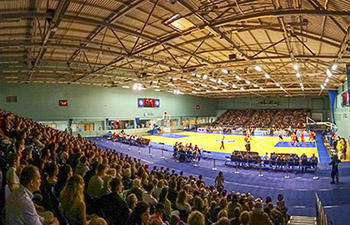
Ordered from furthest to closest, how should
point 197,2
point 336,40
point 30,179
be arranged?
point 336,40 < point 197,2 < point 30,179

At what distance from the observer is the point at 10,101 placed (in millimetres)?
27266

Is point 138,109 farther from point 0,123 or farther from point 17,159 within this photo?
point 17,159

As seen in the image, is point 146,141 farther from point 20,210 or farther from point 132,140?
point 20,210

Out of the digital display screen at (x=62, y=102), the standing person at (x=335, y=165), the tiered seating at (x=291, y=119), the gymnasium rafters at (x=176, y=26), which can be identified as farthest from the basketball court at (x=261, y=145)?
the digital display screen at (x=62, y=102)

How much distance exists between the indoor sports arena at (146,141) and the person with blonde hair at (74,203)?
0.05 ft

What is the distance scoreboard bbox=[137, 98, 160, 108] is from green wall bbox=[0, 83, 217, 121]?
634 mm

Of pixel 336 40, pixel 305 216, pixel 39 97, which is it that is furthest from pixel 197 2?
pixel 39 97

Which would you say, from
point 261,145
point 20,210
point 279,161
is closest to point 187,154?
point 279,161

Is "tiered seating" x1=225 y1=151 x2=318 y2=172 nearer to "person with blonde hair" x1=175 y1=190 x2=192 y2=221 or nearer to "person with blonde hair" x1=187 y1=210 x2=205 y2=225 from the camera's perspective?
"person with blonde hair" x1=175 y1=190 x2=192 y2=221

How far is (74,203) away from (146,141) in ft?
78.8

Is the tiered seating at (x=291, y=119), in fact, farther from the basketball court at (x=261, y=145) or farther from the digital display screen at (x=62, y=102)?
the digital display screen at (x=62, y=102)

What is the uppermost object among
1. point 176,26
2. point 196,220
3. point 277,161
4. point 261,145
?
point 176,26

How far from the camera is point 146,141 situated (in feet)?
87.6

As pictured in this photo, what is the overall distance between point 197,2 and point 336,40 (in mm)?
8340
